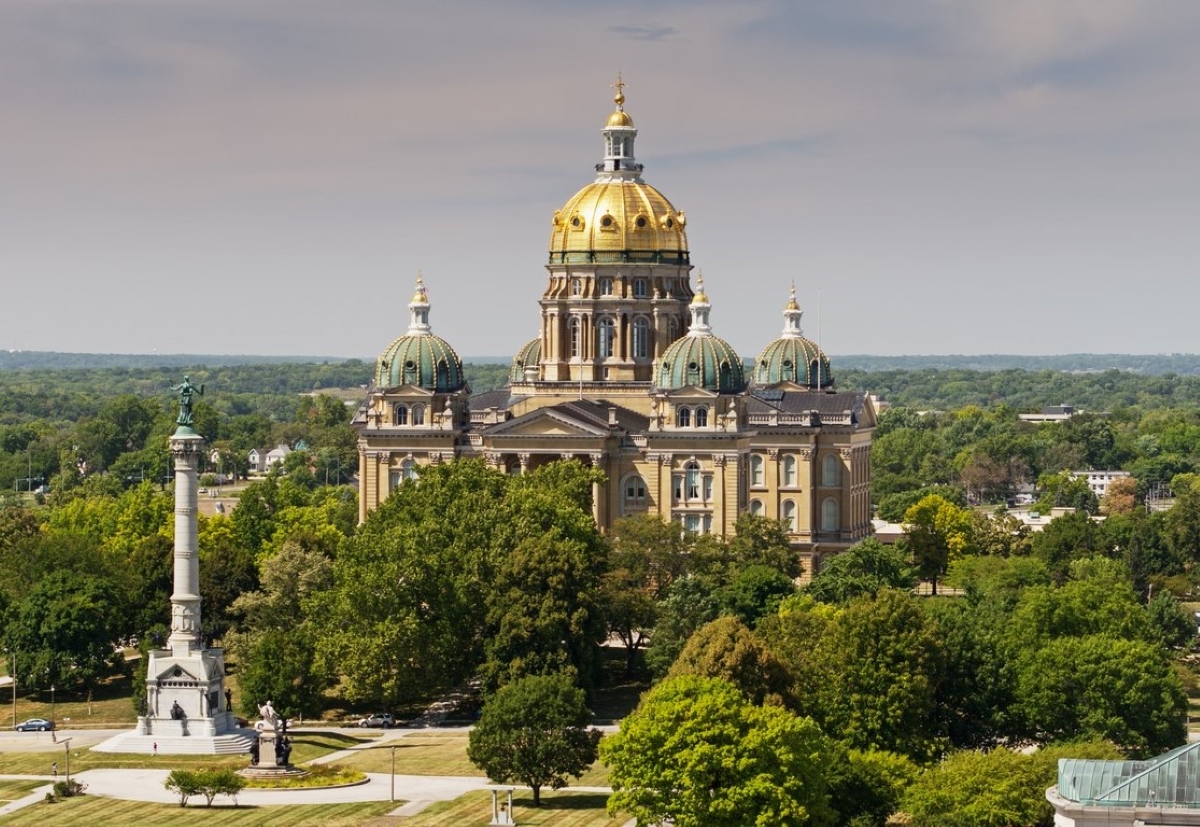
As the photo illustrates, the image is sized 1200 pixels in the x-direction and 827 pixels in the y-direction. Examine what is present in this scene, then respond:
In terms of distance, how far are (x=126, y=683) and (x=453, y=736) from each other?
897 inches

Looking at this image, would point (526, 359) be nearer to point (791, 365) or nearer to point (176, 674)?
point (791, 365)

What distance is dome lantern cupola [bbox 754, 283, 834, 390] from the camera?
18262 centimetres

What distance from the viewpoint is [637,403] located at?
584ft

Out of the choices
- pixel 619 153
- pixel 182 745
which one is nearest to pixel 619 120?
pixel 619 153

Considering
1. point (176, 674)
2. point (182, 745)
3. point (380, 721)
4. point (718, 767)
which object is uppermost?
point (176, 674)

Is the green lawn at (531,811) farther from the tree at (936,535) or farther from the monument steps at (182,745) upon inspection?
the tree at (936,535)

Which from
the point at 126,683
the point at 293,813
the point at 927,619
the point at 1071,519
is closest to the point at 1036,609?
the point at 927,619

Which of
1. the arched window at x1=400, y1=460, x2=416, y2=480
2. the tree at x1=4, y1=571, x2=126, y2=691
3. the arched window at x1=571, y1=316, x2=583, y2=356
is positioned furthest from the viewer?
the arched window at x1=571, y1=316, x2=583, y2=356

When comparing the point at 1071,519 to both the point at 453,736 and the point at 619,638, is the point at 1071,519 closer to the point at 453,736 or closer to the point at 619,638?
the point at 619,638

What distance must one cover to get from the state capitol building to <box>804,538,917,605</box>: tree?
12.8 m

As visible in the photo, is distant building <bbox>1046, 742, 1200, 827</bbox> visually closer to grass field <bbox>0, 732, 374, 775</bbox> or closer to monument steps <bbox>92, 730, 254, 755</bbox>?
grass field <bbox>0, 732, 374, 775</bbox>

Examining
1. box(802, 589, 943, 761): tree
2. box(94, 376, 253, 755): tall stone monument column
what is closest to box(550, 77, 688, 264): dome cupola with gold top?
box(94, 376, 253, 755): tall stone monument column

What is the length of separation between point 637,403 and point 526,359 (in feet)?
48.2

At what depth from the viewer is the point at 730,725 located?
10038 centimetres
